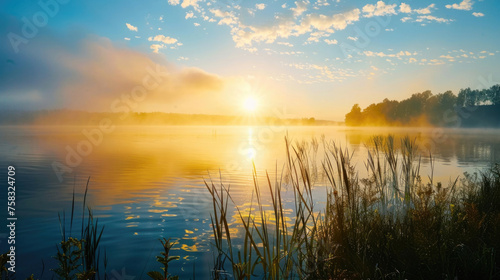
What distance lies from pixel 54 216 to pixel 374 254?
8.03 metres

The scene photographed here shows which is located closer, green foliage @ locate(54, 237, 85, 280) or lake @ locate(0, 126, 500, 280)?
green foliage @ locate(54, 237, 85, 280)

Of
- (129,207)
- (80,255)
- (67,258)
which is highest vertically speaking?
(67,258)

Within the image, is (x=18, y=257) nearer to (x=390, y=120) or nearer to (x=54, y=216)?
(x=54, y=216)

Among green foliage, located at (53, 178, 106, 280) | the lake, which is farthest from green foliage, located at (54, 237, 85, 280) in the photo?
the lake

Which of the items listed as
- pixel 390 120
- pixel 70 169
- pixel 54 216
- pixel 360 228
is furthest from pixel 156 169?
pixel 390 120

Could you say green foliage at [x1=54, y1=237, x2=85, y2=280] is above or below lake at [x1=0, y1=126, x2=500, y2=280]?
above

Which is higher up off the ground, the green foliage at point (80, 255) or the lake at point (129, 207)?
the green foliage at point (80, 255)

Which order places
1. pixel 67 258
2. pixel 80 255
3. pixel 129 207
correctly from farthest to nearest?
pixel 129 207 < pixel 80 255 < pixel 67 258

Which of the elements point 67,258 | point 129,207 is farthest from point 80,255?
point 129,207

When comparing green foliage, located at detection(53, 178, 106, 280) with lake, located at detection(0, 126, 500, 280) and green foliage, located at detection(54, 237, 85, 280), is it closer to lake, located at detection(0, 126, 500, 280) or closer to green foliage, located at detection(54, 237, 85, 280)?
green foliage, located at detection(54, 237, 85, 280)

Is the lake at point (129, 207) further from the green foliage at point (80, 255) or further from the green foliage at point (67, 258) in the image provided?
the green foliage at point (67, 258)

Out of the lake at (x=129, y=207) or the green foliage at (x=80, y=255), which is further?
the lake at (x=129, y=207)

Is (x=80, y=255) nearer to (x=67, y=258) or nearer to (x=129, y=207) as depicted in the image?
(x=67, y=258)

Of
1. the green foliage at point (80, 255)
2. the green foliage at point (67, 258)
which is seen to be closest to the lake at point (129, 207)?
the green foliage at point (80, 255)
